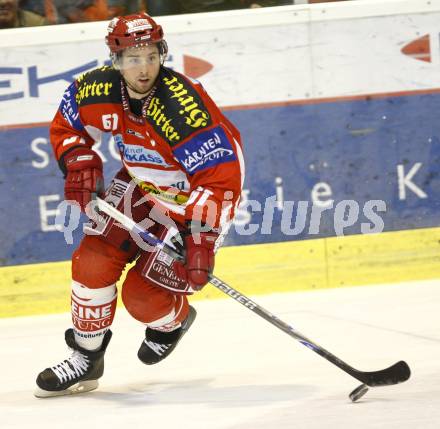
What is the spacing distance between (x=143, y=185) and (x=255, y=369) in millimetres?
797

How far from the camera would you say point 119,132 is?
3.71 metres

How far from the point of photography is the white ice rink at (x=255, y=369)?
323 centimetres

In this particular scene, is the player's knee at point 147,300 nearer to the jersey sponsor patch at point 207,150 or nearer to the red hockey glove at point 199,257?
the red hockey glove at point 199,257

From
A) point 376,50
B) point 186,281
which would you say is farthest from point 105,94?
point 376,50

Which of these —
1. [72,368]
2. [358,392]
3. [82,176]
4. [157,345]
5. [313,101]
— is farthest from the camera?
[313,101]

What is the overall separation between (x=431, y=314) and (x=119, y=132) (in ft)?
5.65

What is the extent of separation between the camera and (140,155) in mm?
3658

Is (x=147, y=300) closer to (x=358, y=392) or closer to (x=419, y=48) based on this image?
(x=358, y=392)

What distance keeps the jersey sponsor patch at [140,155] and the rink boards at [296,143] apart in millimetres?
1373

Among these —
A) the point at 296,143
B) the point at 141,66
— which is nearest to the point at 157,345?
the point at 141,66

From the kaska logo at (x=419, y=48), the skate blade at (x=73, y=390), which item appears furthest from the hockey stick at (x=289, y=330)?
the kaska logo at (x=419, y=48)

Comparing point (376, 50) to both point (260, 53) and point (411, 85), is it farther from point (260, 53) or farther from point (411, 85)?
point (260, 53)

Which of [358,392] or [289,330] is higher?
[289,330]

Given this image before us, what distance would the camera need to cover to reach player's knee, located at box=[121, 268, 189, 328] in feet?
12.1
